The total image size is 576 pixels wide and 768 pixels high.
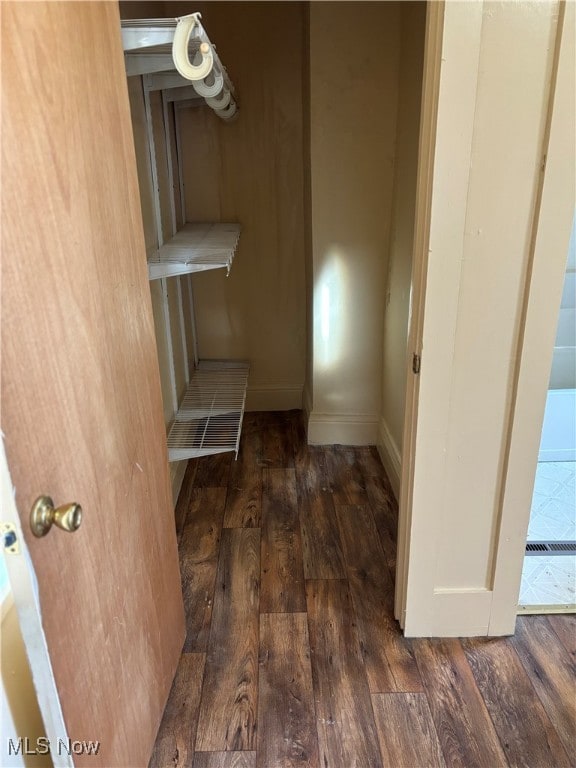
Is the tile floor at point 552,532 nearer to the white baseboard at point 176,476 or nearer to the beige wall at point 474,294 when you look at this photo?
the beige wall at point 474,294

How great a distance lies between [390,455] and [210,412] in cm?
88

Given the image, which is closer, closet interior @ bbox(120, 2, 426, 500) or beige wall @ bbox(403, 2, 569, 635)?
beige wall @ bbox(403, 2, 569, 635)

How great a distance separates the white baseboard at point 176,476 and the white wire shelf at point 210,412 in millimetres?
160

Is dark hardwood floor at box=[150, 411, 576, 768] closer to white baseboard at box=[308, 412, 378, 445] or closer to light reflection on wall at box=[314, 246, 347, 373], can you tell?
white baseboard at box=[308, 412, 378, 445]

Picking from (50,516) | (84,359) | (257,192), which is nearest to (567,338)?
(257,192)

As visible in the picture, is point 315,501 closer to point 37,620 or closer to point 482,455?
point 482,455

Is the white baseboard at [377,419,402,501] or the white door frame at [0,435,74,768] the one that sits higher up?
the white door frame at [0,435,74,768]

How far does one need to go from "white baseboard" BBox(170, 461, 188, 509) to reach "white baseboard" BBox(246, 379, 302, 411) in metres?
0.82

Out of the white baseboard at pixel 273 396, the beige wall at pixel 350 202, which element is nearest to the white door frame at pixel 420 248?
the beige wall at pixel 350 202

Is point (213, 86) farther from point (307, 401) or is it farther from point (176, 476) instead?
point (307, 401)

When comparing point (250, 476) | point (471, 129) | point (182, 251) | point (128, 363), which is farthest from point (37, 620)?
point (250, 476)

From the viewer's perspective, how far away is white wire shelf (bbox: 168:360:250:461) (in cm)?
228

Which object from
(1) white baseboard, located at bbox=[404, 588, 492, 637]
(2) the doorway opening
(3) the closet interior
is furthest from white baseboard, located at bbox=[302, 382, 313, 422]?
(1) white baseboard, located at bbox=[404, 588, 492, 637]

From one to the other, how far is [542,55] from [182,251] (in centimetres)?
143
